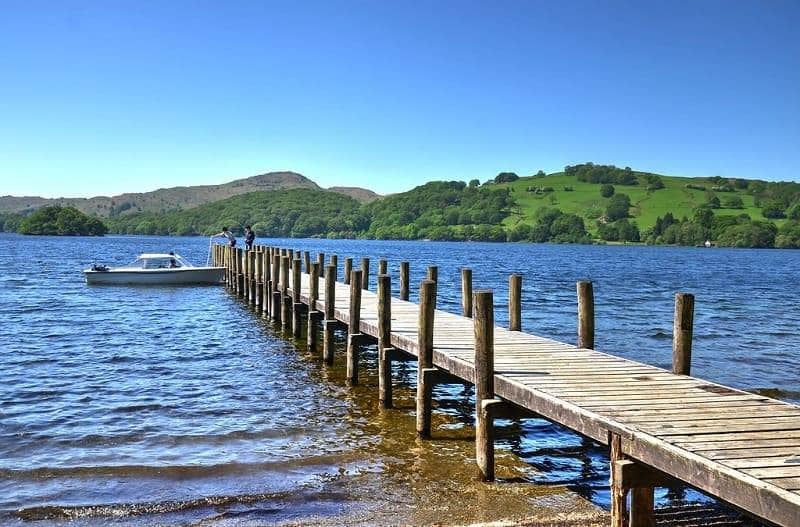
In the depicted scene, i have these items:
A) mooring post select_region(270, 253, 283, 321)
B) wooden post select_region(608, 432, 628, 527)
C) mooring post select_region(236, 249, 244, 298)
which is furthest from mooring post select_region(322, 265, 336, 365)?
mooring post select_region(236, 249, 244, 298)

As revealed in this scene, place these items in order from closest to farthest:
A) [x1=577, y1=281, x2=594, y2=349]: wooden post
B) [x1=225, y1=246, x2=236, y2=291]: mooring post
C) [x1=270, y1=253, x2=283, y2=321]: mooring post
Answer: [x1=577, y1=281, x2=594, y2=349]: wooden post, [x1=270, y1=253, x2=283, y2=321]: mooring post, [x1=225, y1=246, x2=236, y2=291]: mooring post

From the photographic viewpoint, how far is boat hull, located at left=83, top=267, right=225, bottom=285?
36656 millimetres

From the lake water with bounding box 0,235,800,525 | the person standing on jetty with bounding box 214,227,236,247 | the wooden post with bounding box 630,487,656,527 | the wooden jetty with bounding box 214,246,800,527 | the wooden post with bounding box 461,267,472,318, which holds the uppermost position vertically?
the person standing on jetty with bounding box 214,227,236,247

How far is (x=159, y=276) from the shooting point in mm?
36781

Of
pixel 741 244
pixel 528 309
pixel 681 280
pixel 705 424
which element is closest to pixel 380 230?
pixel 741 244

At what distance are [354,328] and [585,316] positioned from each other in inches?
189

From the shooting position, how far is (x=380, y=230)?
636 feet

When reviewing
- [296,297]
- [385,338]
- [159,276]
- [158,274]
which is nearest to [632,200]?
[159,276]

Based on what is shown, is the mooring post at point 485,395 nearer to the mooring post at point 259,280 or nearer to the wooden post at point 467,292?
the wooden post at point 467,292

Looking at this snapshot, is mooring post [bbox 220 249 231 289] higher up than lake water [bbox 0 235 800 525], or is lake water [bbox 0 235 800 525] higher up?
mooring post [bbox 220 249 231 289]

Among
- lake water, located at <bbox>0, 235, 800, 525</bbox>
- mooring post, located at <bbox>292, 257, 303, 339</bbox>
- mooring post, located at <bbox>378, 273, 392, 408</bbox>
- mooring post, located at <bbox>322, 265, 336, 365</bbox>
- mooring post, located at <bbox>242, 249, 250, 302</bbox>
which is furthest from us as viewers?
mooring post, located at <bbox>242, 249, 250, 302</bbox>

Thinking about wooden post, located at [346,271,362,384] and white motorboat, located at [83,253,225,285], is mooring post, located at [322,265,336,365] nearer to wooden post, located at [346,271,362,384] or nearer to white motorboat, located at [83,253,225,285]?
wooden post, located at [346,271,362,384]

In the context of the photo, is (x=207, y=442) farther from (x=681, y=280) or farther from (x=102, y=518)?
(x=681, y=280)

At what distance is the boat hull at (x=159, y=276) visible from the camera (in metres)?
36.7
